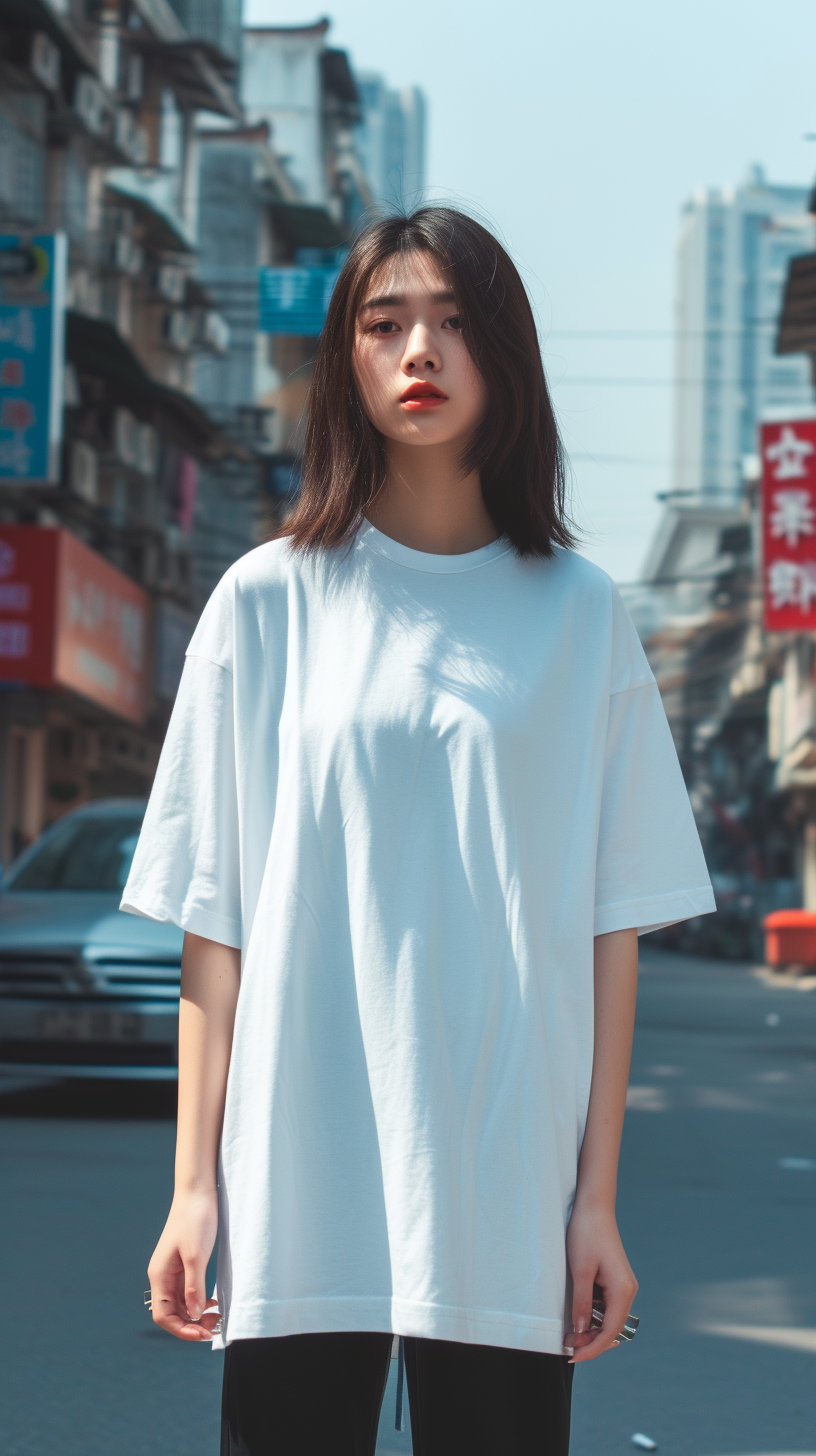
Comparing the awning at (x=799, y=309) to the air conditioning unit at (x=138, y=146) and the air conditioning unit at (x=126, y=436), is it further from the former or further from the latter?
the air conditioning unit at (x=138, y=146)

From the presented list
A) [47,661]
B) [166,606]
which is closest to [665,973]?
[166,606]

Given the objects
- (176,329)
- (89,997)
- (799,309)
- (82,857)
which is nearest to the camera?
(89,997)

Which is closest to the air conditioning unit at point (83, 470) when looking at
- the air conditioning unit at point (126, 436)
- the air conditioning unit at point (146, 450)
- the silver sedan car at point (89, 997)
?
the air conditioning unit at point (126, 436)

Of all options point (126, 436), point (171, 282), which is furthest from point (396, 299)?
point (171, 282)

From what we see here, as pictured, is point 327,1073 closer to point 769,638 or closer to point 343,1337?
point 343,1337

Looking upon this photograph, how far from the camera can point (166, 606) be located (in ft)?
Answer: 88.4

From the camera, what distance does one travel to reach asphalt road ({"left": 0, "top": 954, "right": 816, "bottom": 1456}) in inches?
157

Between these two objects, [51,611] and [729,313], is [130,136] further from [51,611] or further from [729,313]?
[729,313]

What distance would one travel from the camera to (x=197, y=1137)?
1.68m

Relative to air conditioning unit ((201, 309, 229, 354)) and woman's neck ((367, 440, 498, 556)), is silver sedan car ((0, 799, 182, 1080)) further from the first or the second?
air conditioning unit ((201, 309, 229, 354))

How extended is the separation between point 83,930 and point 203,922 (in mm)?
7179

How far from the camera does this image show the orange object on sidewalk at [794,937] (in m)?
30.2

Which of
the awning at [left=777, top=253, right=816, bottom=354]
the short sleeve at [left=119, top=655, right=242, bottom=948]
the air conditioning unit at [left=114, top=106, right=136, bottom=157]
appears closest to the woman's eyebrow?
the short sleeve at [left=119, top=655, right=242, bottom=948]

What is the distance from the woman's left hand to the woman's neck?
64cm
